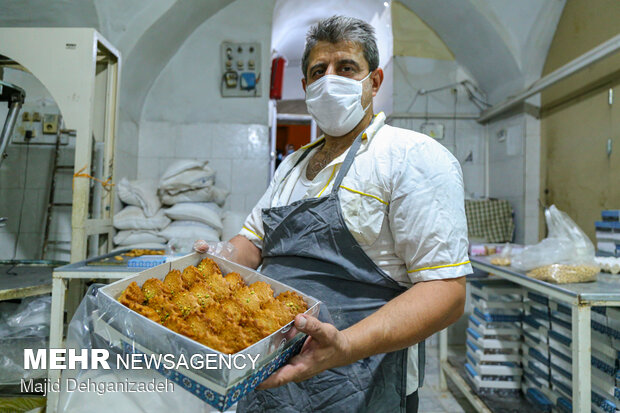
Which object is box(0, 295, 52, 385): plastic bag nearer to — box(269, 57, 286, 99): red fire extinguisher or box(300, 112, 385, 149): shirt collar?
box(300, 112, 385, 149): shirt collar

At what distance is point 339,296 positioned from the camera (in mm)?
945

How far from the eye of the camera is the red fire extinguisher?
414cm

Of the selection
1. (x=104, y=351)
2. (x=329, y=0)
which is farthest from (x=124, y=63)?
(x=104, y=351)

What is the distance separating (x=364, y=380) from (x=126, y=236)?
2349mm

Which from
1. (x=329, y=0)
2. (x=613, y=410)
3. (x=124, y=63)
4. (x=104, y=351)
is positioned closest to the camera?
(x=104, y=351)

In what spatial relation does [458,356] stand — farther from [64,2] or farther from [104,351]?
[64,2]

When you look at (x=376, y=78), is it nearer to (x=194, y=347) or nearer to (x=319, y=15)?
(x=194, y=347)

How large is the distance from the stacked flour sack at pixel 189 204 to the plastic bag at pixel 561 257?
7.07 ft

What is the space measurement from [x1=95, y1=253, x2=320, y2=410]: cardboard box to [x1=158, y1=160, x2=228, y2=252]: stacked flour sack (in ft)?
6.82

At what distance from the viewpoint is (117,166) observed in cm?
305

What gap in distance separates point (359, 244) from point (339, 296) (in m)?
0.14

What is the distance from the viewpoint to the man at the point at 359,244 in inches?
30.1

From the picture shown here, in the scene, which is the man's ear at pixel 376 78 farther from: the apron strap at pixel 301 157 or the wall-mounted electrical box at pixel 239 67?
the wall-mounted electrical box at pixel 239 67

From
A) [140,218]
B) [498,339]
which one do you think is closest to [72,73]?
[140,218]
